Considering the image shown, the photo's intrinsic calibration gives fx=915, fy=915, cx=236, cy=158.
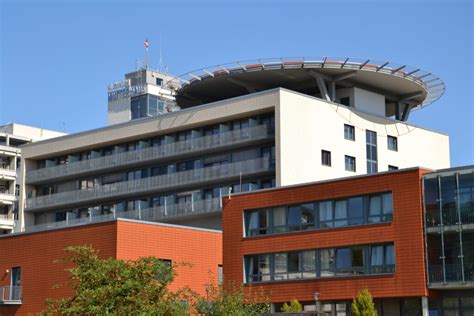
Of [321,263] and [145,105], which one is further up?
[145,105]

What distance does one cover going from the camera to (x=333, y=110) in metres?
73.2

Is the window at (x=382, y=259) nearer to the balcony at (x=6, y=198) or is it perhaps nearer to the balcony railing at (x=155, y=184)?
the balcony railing at (x=155, y=184)

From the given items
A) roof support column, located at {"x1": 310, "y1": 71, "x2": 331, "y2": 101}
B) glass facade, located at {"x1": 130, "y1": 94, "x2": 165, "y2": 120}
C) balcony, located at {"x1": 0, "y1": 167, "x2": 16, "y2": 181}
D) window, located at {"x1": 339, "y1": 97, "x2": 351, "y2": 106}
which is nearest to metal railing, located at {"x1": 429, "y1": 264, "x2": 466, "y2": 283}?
roof support column, located at {"x1": 310, "y1": 71, "x2": 331, "y2": 101}

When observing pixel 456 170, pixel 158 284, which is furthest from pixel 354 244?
pixel 158 284

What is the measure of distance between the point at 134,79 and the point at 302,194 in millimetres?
94196

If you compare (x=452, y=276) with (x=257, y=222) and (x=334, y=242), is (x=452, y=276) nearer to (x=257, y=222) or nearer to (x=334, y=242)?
(x=334, y=242)

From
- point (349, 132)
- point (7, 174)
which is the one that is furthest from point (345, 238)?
point (7, 174)

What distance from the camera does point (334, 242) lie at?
5197 centimetres

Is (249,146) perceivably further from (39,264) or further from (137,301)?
(137,301)

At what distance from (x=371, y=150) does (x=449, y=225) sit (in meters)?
28.8

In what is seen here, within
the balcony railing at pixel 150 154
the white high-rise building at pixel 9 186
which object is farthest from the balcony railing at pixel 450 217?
the white high-rise building at pixel 9 186

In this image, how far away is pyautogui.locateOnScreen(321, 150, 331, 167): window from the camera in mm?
71562

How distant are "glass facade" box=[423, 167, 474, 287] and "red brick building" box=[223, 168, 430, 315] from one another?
1.58ft

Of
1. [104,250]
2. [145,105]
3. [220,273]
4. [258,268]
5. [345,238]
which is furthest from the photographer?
[145,105]
